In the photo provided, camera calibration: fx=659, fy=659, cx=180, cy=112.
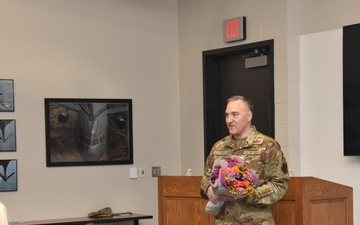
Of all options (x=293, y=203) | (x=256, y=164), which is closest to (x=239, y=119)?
(x=256, y=164)

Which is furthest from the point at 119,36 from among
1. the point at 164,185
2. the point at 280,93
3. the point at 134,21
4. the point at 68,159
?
the point at 164,185

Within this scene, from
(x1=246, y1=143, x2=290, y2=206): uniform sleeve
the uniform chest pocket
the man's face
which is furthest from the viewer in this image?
the man's face

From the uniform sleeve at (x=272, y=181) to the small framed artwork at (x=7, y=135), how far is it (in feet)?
9.69

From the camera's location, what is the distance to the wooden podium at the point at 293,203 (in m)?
4.16

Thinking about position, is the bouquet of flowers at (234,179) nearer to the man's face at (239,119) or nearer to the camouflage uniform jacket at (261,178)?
the camouflage uniform jacket at (261,178)

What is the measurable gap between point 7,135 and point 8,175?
14.6 inches

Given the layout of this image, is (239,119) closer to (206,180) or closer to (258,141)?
(258,141)

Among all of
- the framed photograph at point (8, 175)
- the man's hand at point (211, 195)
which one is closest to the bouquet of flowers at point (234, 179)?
the man's hand at point (211, 195)

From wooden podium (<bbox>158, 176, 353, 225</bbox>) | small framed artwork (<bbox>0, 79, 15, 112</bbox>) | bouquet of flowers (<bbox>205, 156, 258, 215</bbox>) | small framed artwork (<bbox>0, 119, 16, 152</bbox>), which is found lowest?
wooden podium (<bbox>158, 176, 353, 225</bbox>)

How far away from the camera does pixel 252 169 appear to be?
403cm

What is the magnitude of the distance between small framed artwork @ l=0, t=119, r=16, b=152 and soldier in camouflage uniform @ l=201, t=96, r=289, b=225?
2.60 m

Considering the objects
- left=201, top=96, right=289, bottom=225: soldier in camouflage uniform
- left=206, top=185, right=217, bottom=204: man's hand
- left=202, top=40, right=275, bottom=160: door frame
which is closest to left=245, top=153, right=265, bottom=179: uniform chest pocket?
left=201, top=96, right=289, bottom=225: soldier in camouflage uniform

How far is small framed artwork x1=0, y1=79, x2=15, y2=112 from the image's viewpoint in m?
6.11

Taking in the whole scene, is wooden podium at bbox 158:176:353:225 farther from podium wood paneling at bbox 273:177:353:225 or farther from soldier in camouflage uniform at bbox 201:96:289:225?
soldier in camouflage uniform at bbox 201:96:289:225
